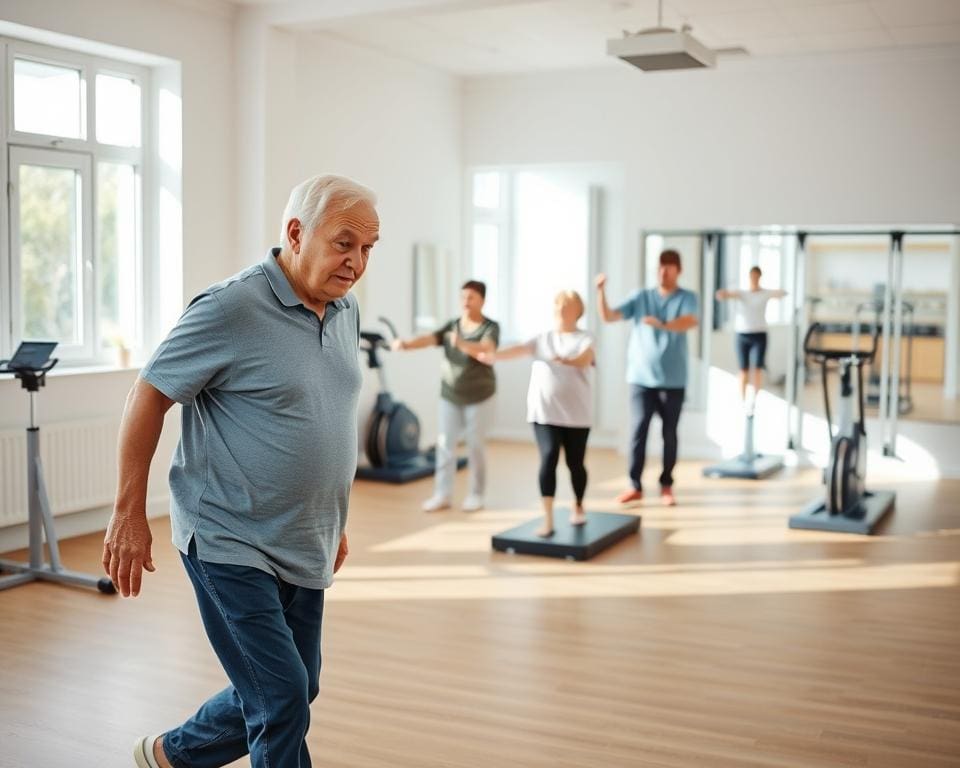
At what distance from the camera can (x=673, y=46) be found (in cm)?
593

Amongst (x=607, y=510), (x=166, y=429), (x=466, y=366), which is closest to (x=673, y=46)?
(x=466, y=366)

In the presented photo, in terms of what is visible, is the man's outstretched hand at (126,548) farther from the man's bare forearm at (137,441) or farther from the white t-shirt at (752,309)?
the white t-shirt at (752,309)

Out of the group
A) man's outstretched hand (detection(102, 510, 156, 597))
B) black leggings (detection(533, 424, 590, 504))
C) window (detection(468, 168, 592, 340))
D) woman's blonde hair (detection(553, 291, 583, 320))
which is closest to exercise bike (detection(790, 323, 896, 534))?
black leggings (detection(533, 424, 590, 504))

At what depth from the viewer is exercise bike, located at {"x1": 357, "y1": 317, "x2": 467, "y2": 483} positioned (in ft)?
26.2

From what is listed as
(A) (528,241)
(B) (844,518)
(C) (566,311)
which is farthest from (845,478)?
(A) (528,241)

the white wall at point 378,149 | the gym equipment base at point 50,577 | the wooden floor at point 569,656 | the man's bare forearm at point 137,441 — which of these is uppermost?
the white wall at point 378,149

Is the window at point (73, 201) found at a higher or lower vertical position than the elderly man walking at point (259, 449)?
higher

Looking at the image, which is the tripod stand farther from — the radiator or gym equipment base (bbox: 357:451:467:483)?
gym equipment base (bbox: 357:451:467:483)

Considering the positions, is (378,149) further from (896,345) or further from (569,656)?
(569,656)

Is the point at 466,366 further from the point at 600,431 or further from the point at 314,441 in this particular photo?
the point at 314,441

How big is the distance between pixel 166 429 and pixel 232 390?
15.4 feet

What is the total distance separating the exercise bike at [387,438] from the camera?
8.00 metres

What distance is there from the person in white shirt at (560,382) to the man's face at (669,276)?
52.9 inches

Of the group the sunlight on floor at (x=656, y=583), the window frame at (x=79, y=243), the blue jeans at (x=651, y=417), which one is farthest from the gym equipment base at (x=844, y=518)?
the window frame at (x=79, y=243)
